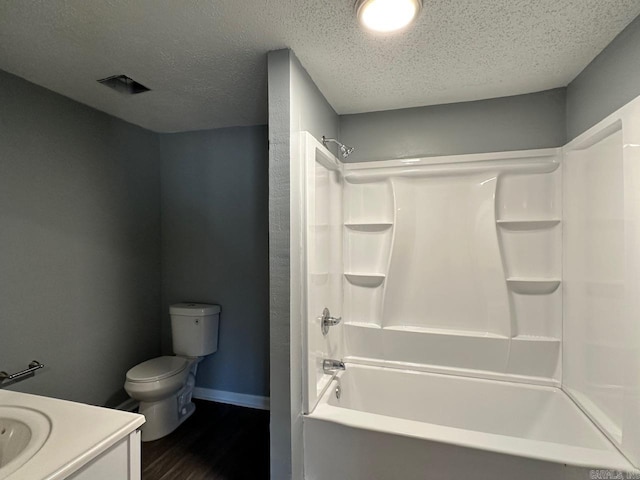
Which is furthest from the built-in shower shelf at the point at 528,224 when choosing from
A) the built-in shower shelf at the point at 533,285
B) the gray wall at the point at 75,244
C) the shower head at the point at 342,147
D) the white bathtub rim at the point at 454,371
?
the gray wall at the point at 75,244

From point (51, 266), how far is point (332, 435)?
2.02m

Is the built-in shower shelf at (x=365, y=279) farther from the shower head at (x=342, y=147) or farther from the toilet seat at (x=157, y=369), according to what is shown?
the toilet seat at (x=157, y=369)

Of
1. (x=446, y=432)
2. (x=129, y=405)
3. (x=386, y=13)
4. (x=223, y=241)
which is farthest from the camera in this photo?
(x=223, y=241)

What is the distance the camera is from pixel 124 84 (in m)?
1.99

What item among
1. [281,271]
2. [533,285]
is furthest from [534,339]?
[281,271]

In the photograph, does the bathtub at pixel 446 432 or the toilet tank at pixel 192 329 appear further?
the toilet tank at pixel 192 329

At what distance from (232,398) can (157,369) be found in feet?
2.41

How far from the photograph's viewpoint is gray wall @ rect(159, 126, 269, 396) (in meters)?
2.71

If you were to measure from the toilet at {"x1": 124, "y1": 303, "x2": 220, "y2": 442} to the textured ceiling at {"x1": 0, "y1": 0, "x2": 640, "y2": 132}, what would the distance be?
1.68 metres

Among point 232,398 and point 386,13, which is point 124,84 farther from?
point 232,398

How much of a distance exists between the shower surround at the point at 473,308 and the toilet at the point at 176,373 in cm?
116

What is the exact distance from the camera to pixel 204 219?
2844 millimetres

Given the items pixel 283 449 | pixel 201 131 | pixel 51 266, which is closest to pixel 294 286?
pixel 283 449

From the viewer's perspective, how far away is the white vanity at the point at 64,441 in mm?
936
